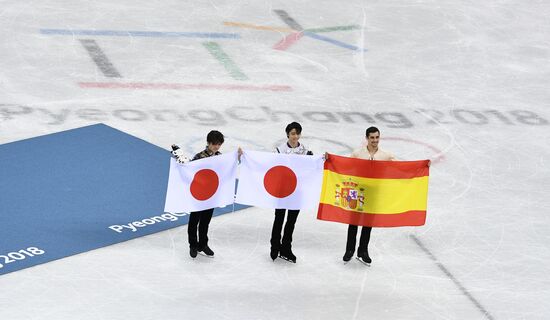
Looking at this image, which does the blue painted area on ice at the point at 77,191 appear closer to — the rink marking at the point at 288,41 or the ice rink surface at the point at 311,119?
the ice rink surface at the point at 311,119

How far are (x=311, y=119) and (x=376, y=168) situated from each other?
6.14m

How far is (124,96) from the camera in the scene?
20250 millimetres

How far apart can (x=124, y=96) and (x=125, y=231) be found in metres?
5.94

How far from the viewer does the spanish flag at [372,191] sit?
13.8 metres

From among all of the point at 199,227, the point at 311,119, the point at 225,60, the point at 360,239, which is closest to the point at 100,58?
the point at 225,60

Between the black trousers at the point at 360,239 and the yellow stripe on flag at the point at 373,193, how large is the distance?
404 mm

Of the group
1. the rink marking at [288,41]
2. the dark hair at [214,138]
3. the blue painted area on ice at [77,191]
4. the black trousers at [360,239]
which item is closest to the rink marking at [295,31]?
the rink marking at [288,41]

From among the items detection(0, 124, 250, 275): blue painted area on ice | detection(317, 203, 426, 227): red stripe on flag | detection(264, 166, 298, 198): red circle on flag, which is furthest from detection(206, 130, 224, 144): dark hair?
detection(0, 124, 250, 275): blue painted area on ice

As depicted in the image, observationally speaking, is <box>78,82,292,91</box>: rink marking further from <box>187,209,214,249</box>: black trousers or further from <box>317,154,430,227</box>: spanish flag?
<box>317,154,430,227</box>: spanish flag

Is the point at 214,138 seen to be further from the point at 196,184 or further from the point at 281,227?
the point at 281,227

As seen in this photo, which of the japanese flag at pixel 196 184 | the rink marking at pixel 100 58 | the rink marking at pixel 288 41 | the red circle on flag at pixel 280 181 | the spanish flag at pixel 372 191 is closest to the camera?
the japanese flag at pixel 196 184

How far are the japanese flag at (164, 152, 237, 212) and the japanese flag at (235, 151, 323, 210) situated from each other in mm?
317

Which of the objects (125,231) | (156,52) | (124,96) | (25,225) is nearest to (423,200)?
(125,231)

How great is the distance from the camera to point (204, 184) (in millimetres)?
13727
